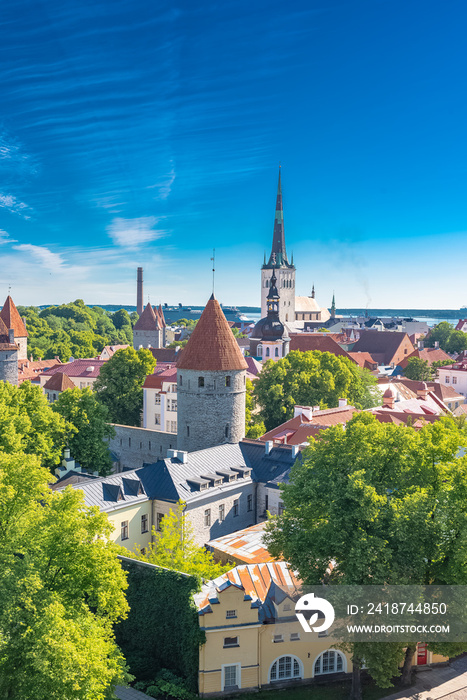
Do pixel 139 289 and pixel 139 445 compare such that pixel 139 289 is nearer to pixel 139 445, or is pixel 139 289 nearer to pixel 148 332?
pixel 148 332

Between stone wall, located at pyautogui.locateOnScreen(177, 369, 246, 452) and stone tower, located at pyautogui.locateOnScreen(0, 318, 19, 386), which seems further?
stone tower, located at pyautogui.locateOnScreen(0, 318, 19, 386)

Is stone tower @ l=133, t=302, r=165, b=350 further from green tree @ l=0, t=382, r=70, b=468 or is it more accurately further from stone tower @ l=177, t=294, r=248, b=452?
green tree @ l=0, t=382, r=70, b=468

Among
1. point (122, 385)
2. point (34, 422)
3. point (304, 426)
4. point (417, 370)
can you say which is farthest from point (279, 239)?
point (34, 422)

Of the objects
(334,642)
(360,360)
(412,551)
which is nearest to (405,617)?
(412,551)

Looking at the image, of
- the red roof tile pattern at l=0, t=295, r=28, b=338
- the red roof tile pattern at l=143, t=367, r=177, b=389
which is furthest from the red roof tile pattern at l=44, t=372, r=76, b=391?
the red roof tile pattern at l=143, t=367, r=177, b=389

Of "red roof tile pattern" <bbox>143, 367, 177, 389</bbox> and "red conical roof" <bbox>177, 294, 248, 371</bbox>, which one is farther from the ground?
"red conical roof" <bbox>177, 294, 248, 371</bbox>
